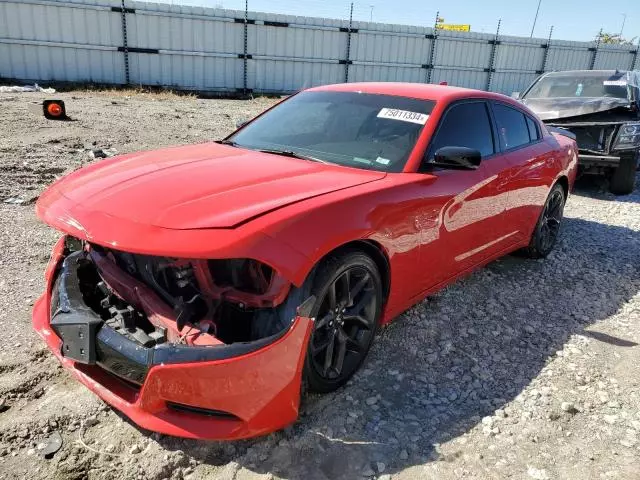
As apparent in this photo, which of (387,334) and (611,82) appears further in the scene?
(611,82)

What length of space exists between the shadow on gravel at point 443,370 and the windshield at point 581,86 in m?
4.14

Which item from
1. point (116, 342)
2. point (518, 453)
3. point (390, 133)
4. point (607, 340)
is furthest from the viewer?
point (607, 340)

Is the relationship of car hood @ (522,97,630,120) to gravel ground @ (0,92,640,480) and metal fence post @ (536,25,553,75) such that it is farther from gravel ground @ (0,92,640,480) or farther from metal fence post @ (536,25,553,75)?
metal fence post @ (536,25,553,75)

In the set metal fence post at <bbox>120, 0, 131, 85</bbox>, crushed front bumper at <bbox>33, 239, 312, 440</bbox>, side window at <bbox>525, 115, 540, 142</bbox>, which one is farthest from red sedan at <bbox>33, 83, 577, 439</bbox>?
metal fence post at <bbox>120, 0, 131, 85</bbox>

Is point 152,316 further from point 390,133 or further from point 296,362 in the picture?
point 390,133

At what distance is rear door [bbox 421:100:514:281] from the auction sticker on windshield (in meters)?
0.13

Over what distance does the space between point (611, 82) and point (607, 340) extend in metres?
6.15

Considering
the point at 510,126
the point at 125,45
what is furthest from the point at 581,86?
the point at 125,45

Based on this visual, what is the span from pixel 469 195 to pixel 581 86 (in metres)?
6.32

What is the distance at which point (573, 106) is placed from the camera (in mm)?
7828

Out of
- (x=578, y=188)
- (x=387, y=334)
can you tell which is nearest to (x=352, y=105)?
(x=387, y=334)

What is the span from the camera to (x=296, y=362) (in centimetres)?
228

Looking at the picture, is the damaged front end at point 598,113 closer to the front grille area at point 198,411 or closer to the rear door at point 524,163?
the rear door at point 524,163

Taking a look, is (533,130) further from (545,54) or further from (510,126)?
(545,54)
